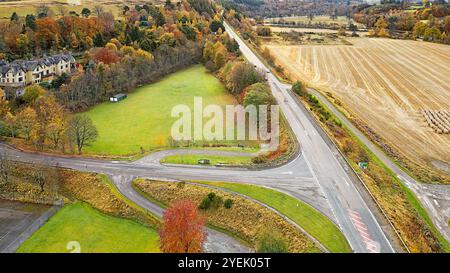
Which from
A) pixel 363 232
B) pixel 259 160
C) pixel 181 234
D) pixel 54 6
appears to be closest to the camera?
pixel 181 234

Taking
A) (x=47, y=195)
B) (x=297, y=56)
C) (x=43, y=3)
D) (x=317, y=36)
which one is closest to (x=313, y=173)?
(x=47, y=195)

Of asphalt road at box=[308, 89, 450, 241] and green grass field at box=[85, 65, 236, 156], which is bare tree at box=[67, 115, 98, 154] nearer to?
green grass field at box=[85, 65, 236, 156]

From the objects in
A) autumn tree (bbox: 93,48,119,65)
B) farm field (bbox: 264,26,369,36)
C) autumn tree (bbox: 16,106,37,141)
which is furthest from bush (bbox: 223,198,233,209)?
farm field (bbox: 264,26,369,36)

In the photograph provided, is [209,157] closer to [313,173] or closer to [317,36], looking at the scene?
[313,173]

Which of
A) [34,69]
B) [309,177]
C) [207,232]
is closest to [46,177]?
[207,232]

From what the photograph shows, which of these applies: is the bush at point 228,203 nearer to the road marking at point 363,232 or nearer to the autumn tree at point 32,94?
the road marking at point 363,232

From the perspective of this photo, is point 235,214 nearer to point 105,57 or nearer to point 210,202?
point 210,202

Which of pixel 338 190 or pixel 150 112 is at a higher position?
pixel 150 112

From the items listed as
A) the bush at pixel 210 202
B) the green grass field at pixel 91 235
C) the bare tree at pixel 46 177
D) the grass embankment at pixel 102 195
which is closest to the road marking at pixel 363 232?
the bush at pixel 210 202
